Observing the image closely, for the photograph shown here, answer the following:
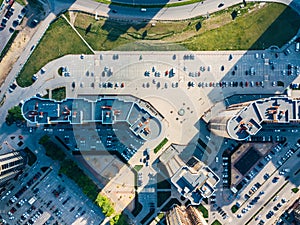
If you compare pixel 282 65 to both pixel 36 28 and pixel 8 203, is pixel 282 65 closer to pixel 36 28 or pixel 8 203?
pixel 36 28

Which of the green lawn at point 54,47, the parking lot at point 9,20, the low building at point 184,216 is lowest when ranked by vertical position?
the low building at point 184,216

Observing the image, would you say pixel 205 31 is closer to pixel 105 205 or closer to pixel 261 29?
pixel 261 29

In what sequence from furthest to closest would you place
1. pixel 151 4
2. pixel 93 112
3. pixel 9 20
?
1. pixel 9 20
2. pixel 151 4
3. pixel 93 112

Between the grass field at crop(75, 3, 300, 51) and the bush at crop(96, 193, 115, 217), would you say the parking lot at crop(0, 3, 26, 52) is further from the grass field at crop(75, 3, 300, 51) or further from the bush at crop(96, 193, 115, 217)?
the bush at crop(96, 193, 115, 217)

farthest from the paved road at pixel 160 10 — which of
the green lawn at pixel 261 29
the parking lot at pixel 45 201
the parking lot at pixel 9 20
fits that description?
the parking lot at pixel 45 201

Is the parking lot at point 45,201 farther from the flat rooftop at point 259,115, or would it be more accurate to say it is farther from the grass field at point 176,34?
the flat rooftop at point 259,115

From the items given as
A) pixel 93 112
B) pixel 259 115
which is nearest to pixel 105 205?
pixel 93 112

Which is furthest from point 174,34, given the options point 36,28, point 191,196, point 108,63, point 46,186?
point 46,186
